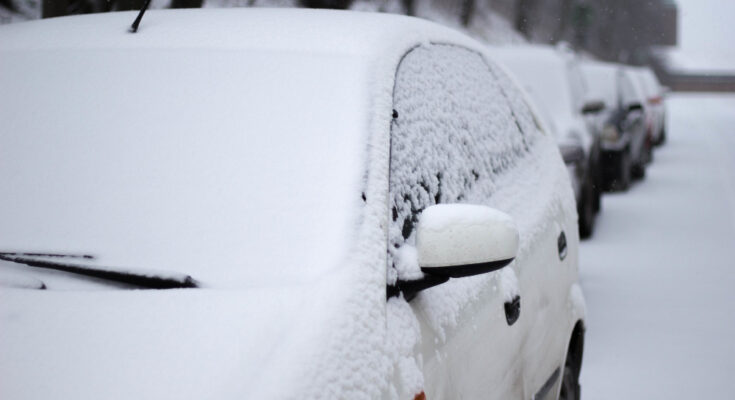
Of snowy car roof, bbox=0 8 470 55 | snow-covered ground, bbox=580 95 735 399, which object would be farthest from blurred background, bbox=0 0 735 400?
snowy car roof, bbox=0 8 470 55

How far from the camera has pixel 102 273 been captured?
6.85 ft

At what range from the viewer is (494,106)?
3510 mm

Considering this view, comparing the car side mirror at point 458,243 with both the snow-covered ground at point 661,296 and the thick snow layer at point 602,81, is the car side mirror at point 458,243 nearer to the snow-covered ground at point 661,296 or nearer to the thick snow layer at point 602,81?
the snow-covered ground at point 661,296

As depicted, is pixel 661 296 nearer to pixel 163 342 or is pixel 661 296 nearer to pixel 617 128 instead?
pixel 163 342

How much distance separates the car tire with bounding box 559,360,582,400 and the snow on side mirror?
161 centimetres

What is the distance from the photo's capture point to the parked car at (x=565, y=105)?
9.07 metres

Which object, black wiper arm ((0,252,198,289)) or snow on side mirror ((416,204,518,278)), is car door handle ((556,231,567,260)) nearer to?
snow on side mirror ((416,204,518,278))

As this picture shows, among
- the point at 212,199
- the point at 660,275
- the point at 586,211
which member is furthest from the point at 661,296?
the point at 212,199

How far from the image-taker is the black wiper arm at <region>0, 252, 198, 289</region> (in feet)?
6.59

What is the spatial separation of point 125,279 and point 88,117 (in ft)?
2.15

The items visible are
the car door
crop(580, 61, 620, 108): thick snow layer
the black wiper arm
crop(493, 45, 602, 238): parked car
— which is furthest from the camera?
crop(580, 61, 620, 108): thick snow layer

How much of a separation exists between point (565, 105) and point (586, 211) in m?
1.52

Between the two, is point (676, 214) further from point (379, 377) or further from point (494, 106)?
point (379, 377)

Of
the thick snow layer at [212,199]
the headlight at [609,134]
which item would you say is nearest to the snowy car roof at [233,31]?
the thick snow layer at [212,199]
